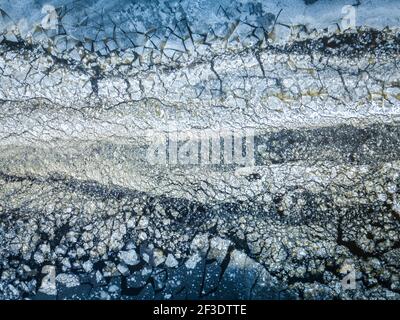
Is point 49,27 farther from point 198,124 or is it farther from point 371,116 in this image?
point 371,116

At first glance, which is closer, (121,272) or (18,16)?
(121,272)

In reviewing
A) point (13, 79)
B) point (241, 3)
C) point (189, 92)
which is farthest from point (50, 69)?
point (241, 3)

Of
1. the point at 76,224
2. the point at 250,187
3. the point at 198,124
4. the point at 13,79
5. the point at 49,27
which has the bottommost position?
the point at 76,224

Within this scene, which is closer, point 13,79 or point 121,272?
point 121,272

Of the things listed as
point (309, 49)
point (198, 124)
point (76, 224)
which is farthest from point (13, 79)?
point (309, 49)

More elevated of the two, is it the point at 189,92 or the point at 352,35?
the point at 352,35

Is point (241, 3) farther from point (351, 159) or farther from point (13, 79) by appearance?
point (13, 79)

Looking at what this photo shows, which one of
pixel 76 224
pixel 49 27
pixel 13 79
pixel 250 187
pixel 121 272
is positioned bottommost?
pixel 121 272

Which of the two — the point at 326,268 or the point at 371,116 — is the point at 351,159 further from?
the point at 326,268

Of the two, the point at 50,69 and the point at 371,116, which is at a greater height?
the point at 50,69
